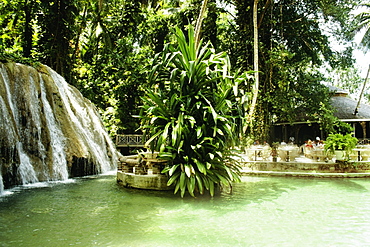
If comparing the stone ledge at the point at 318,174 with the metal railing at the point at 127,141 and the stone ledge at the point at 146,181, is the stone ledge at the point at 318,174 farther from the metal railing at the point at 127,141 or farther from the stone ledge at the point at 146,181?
the metal railing at the point at 127,141

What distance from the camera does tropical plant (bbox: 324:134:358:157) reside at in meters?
11.5

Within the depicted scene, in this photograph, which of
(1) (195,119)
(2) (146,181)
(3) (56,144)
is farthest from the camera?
(3) (56,144)

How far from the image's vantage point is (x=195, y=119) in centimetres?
775

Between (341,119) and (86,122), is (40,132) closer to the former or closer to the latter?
(86,122)

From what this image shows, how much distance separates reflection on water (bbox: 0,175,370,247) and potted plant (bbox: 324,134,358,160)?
10.1ft

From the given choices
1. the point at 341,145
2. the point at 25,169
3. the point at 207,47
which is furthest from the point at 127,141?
the point at 341,145

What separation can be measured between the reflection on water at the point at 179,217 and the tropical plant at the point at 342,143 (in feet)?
10.1

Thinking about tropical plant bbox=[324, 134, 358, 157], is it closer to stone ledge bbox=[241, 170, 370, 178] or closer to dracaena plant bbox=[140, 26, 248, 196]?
stone ledge bbox=[241, 170, 370, 178]

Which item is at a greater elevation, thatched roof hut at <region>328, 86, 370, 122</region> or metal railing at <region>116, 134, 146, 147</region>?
thatched roof hut at <region>328, 86, 370, 122</region>

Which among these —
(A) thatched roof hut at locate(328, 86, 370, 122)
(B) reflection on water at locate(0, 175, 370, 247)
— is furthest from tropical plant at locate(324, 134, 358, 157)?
(A) thatched roof hut at locate(328, 86, 370, 122)

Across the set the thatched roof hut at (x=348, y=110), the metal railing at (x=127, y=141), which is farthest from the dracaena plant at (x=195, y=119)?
the thatched roof hut at (x=348, y=110)

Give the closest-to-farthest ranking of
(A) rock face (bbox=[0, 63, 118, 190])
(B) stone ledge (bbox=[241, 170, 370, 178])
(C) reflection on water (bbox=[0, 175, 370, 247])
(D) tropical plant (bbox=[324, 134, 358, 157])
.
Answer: (C) reflection on water (bbox=[0, 175, 370, 247]), (A) rock face (bbox=[0, 63, 118, 190]), (B) stone ledge (bbox=[241, 170, 370, 178]), (D) tropical plant (bbox=[324, 134, 358, 157])

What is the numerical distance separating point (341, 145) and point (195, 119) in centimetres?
717

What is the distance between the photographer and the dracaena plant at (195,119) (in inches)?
283
